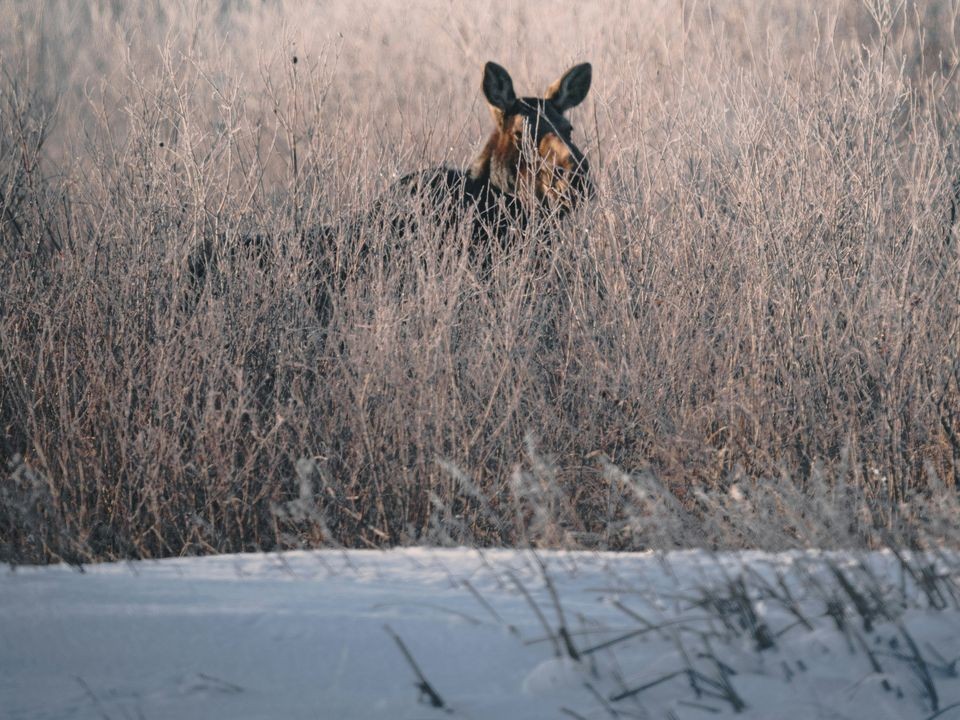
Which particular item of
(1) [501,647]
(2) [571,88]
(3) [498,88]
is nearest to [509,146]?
(3) [498,88]

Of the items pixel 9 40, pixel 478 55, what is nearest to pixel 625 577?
pixel 9 40

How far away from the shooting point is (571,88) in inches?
212

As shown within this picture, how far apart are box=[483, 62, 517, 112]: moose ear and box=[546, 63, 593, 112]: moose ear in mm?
204

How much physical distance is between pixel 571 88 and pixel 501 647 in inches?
166

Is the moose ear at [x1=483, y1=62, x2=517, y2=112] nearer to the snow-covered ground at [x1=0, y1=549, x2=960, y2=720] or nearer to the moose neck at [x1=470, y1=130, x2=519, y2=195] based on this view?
the moose neck at [x1=470, y1=130, x2=519, y2=195]

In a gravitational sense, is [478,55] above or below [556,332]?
above

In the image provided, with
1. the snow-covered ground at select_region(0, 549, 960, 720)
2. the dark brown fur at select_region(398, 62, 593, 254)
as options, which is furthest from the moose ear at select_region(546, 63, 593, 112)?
the snow-covered ground at select_region(0, 549, 960, 720)

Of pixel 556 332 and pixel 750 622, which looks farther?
pixel 556 332

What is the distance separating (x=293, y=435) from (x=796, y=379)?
186cm

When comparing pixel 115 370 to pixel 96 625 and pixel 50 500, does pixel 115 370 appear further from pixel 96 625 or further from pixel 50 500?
pixel 96 625

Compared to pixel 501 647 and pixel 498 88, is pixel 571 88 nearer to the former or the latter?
pixel 498 88

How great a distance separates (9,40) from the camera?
533 centimetres

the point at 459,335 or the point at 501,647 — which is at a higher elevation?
the point at 501,647

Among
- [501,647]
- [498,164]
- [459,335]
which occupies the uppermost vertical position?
[498,164]
